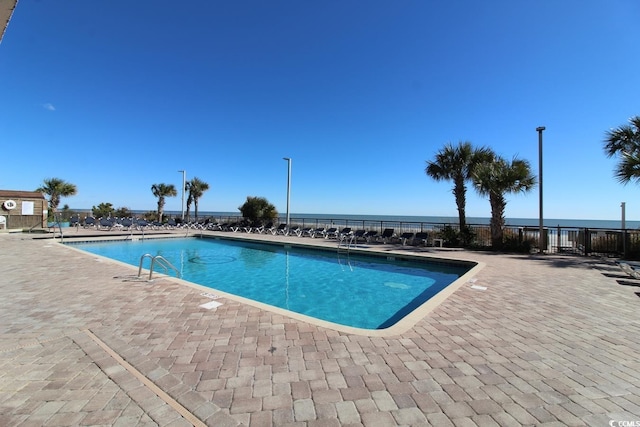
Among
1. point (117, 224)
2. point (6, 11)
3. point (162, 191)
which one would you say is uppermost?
point (162, 191)

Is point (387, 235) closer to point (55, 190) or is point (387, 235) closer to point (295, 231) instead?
point (295, 231)

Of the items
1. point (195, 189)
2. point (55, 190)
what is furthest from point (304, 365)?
point (55, 190)

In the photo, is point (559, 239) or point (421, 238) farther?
point (421, 238)

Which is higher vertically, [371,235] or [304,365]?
[371,235]

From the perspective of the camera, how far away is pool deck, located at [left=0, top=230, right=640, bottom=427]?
1851 mm

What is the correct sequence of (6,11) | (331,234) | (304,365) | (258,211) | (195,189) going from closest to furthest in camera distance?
A: (6,11) < (304,365) < (331,234) < (258,211) < (195,189)

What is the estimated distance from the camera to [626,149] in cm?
896

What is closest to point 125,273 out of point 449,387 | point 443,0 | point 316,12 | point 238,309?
point 238,309

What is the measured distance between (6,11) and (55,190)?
89.9ft

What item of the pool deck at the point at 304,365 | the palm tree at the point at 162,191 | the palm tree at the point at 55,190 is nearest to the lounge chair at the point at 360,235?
the pool deck at the point at 304,365

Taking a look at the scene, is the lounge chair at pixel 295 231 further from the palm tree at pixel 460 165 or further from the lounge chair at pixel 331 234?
the palm tree at pixel 460 165

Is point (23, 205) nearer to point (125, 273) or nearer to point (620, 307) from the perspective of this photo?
point (125, 273)

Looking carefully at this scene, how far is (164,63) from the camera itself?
11.8m

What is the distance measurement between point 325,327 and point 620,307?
456cm
